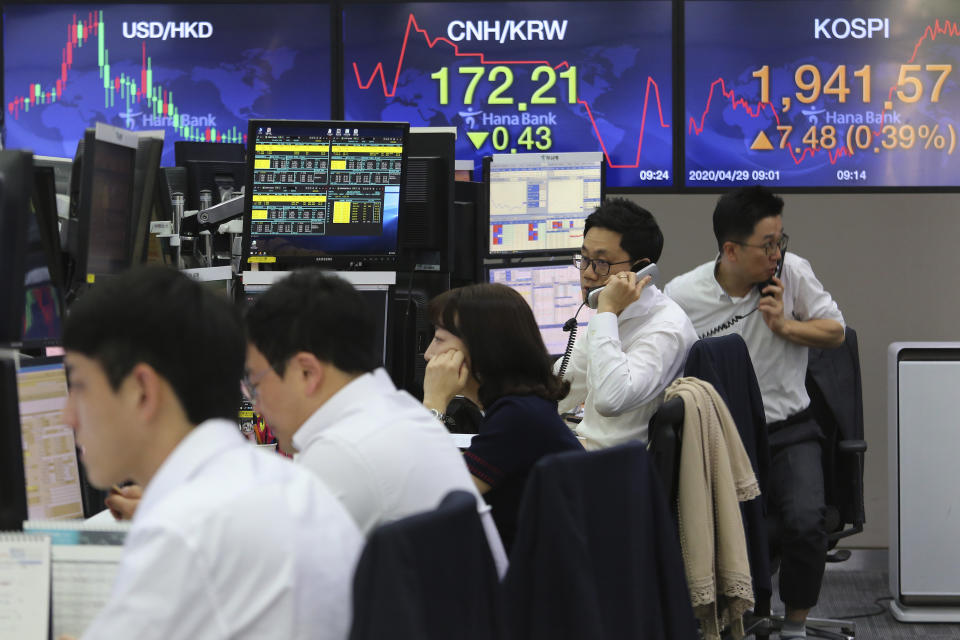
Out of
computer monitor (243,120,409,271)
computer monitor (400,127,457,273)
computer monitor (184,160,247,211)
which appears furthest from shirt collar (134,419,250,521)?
computer monitor (400,127,457,273)

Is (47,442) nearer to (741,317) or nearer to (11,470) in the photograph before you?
(11,470)

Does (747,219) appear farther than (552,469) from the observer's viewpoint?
Yes

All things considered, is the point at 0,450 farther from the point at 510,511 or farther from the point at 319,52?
the point at 319,52

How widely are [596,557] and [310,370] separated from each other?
525mm

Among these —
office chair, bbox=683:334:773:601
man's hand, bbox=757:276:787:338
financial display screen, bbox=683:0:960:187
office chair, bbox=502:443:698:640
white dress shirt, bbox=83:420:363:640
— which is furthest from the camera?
financial display screen, bbox=683:0:960:187

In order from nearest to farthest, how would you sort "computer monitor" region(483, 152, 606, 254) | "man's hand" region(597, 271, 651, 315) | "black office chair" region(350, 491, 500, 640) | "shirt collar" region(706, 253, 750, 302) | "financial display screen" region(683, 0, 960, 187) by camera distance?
1. "black office chair" region(350, 491, 500, 640)
2. "man's hand" region(597, 271, 651, 315)
3. "shirt collar" region(706, 253, 750, 302)
4. "computer monitor" region(483, 152, 606, 254)
5. "financial display screen" region(683, 0, 960, 187)

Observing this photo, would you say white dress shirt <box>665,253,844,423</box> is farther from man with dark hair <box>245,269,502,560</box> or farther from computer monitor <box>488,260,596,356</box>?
man with dark hair <box>245,269,502,560</box>

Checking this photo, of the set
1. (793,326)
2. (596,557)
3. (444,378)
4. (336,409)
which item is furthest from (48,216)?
(793,326)

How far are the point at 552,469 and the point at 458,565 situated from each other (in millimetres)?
284

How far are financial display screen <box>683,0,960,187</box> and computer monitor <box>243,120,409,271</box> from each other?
2179mm

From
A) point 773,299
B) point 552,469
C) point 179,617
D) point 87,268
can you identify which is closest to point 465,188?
point 773,299

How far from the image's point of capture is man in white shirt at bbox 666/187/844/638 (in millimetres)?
3373

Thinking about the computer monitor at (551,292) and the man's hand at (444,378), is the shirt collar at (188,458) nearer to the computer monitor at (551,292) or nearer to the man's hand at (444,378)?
the man's hand at (444,378)

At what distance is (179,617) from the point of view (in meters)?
1.08
